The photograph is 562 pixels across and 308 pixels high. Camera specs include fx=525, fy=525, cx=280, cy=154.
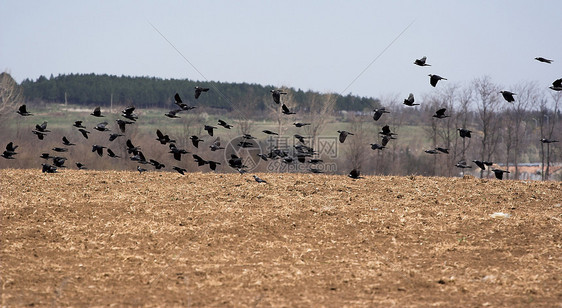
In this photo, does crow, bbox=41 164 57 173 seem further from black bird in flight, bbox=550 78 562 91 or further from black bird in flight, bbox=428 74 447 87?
black bird in flight, bbox=550 78 562 91

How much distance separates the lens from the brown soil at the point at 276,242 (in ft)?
28.2

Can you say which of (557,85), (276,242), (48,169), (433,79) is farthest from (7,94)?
(557,85)

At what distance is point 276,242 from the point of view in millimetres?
11500

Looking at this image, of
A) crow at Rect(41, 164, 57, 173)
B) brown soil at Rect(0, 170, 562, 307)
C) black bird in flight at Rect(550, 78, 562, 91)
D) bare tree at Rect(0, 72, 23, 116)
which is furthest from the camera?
bare tree at Rect(0, 72, 23, 116)

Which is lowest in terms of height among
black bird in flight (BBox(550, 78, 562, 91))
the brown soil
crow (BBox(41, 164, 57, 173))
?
the brown soil

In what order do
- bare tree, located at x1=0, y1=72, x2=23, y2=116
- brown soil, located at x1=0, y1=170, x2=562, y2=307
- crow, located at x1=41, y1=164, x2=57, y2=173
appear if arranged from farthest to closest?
bare tree, located at x1=0, y1=72, x2=23, y2=116, crow, located at x1=41, y1=164, x2=57, y2=173, brown soil, located at x1=0, y1=170, x2=562, y2=307

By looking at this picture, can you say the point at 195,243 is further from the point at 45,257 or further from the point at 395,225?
the point at 395,225

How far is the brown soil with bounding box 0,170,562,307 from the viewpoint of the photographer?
338 inches

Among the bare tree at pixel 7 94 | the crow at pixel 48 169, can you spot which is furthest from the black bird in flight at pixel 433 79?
the bare tree at pixel 7 94

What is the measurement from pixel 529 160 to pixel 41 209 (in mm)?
93601

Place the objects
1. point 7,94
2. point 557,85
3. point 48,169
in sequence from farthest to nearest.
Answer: point 7,94, point 48,169, point 557,85

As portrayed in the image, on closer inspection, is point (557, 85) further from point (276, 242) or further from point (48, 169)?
point (48, 169)

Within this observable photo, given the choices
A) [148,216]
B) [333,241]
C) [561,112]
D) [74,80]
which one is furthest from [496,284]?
[74,80]

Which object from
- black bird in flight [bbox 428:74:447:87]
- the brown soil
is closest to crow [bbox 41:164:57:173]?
the brown soil
